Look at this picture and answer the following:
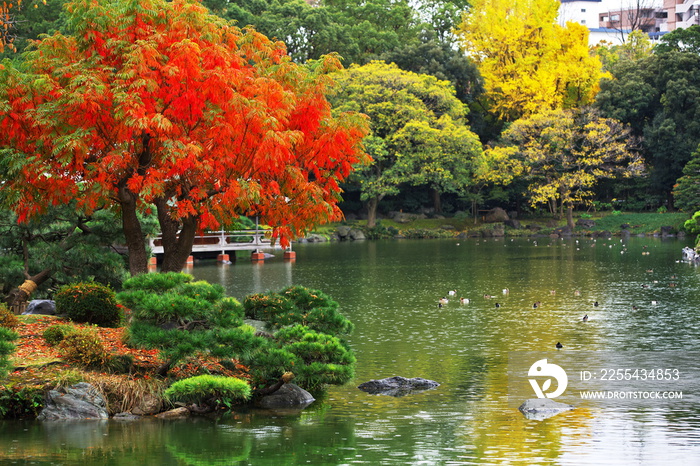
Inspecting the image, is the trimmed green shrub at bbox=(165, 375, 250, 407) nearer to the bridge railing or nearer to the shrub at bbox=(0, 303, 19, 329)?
the shrub at bbox=(0, 303, 19, 329)

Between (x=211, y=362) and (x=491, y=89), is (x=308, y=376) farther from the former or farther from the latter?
(x=491, y=89)

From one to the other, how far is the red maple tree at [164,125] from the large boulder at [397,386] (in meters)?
3.89

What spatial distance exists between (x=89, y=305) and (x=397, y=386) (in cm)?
589

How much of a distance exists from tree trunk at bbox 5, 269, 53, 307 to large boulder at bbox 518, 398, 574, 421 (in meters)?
11.8

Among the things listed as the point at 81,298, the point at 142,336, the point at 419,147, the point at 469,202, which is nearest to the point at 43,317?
the point at 81,298

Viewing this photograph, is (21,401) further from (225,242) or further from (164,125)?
(225,242)

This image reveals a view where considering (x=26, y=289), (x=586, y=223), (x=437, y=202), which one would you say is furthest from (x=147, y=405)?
(x=437, y=202)

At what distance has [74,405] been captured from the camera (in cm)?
1239

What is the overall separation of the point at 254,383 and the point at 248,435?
78.1 inches

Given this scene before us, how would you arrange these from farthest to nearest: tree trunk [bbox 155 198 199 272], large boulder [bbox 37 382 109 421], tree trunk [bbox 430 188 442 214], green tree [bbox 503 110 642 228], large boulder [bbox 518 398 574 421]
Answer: tree trunk [bbox 430 188 442 214] < green tree [bbox 503 110 642 228] < tree trunk [bbox 155 198 199 272] < large boulder [bbox 518 398 574 421] < large boulder [bbox 37 382 109 421]

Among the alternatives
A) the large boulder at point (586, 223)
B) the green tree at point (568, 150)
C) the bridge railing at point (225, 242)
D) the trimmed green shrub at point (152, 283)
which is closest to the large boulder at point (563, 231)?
the green tree at point (568, 150)

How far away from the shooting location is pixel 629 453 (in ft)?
34.9

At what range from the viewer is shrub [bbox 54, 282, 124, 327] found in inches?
622

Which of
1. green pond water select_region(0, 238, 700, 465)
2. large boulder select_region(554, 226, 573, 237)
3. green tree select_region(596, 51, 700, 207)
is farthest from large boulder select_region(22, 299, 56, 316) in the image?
green tree select_region(596, 51, 700, 207)
